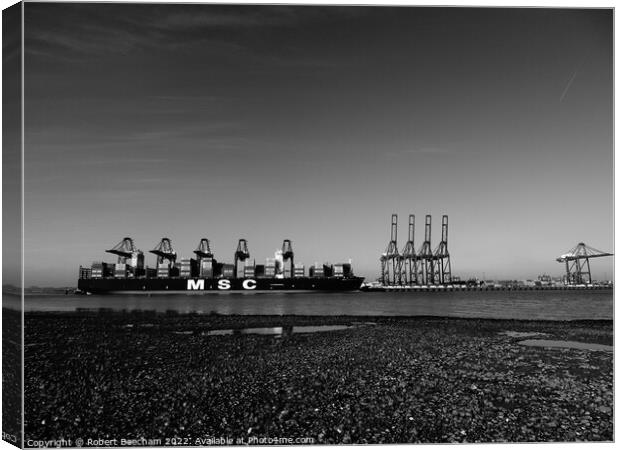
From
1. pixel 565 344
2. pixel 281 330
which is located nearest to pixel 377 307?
pixel 281 330

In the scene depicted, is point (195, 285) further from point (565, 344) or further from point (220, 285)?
point (565, 344)

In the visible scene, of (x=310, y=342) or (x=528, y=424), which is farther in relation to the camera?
(x=310, y=342)

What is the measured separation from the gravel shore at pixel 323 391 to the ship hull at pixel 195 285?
5808cm

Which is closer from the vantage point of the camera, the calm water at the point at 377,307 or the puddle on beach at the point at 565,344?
the puddle on beach at the point at 565,344

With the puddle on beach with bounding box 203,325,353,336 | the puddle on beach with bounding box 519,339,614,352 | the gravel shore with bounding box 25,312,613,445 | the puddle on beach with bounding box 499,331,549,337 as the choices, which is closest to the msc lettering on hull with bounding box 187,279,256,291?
the puddle on beach with bounding box 203,325,353,336

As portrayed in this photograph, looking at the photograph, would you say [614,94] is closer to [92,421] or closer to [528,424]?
[528,424]

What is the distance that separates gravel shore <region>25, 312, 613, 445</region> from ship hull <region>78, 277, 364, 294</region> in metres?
58.1

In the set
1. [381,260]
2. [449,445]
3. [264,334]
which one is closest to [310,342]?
[264,334]

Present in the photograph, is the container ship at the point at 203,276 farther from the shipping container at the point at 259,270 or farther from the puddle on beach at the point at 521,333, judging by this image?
the puddle on beach at the point at 521,333

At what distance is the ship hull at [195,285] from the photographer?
68.8m

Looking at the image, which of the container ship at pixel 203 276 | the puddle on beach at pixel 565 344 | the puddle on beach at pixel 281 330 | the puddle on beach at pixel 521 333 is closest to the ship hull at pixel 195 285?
the container ship at pixel 203 276

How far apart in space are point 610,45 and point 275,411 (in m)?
6.89

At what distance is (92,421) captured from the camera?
5891mm

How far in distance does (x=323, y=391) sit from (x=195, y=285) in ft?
215
